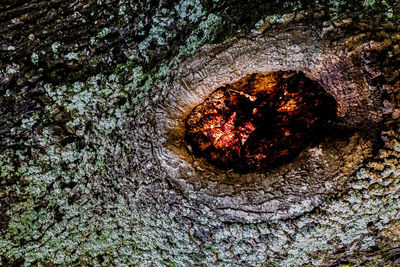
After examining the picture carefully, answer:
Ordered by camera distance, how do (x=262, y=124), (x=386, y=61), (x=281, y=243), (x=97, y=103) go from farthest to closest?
1. (x=262, y=124)
2. (x=97, y=103)
3. (x=281, y=243)
4. (x=386, y=61)

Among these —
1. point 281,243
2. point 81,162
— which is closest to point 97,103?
point 81,162

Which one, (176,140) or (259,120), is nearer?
(176,140)

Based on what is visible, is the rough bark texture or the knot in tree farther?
the knot in tree

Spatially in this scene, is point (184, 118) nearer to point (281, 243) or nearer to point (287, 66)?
point (287, 66)

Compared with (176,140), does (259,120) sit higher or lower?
lower
